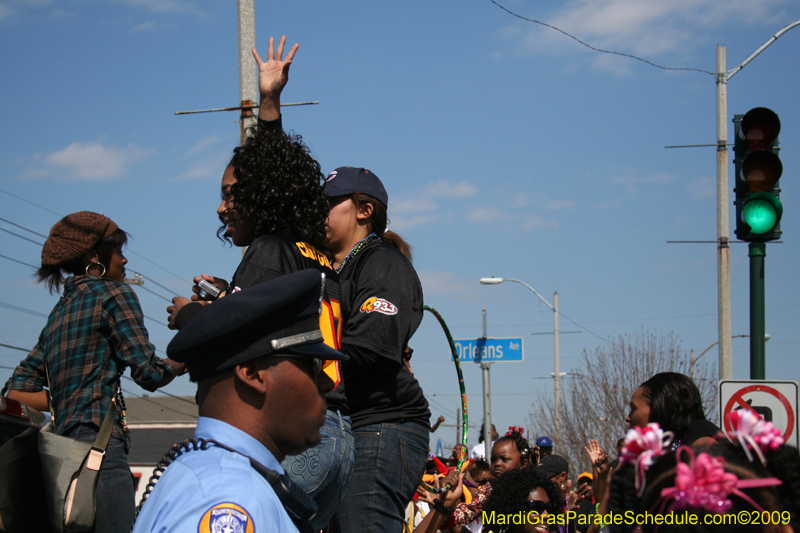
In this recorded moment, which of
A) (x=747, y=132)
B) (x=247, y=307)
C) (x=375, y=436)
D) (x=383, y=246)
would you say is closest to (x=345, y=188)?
(x=383, y=246)

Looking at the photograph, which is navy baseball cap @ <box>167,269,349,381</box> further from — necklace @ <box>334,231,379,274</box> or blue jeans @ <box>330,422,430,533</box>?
necklace @ <box>334,231,379,274</box>

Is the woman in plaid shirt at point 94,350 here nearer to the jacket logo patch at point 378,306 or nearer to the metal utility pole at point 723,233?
the jacket logo patch at point 378,306

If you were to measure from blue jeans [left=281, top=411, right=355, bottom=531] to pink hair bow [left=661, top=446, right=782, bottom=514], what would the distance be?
1.87 m

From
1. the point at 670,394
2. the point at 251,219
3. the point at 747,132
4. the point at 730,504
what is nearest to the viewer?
the point at 730,504

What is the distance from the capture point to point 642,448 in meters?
1.59

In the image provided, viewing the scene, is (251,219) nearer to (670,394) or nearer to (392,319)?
(392,319)

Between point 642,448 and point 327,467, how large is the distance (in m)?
1.87

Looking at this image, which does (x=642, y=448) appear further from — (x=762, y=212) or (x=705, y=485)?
(x=762, y=212)

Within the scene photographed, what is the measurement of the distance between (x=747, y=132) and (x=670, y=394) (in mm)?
3855

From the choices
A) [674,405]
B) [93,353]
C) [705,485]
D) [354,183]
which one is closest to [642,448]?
[705,485]

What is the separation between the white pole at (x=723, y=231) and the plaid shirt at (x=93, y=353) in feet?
31.0

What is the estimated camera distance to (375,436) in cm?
368

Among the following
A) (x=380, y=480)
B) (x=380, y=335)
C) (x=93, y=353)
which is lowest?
(x=380, y=480)

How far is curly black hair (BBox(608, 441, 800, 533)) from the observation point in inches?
62.3
